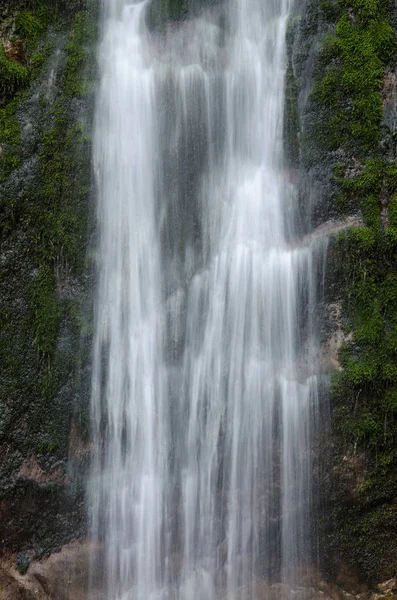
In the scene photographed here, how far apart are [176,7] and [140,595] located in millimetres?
7990

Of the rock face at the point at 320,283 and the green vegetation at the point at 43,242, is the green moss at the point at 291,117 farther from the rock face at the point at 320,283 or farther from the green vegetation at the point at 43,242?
the green vegetation at the point at 43,242

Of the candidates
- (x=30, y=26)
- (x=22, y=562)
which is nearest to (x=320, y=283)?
(x=22, y=562)

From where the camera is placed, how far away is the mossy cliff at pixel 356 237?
23.7 feet

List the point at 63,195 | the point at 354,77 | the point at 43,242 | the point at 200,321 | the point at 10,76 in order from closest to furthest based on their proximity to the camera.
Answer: the point at 200,321
the point at 354,77
the point at 43,242
the point at 63,195
the point at 10,76

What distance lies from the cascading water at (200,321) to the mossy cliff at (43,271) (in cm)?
30

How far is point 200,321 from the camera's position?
301 inches

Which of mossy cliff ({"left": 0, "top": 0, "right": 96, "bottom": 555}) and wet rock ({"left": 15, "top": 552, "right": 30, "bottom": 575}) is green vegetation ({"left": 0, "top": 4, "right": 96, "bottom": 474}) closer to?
mossy cliff ({"left": 0, "top": 0, "right": 96, "bottom": 555})

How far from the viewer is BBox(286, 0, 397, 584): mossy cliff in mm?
7230

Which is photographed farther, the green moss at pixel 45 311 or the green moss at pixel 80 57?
the green moss at pixel 80 57

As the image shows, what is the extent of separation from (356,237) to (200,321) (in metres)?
2.25

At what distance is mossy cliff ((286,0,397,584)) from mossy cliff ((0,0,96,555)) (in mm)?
3082

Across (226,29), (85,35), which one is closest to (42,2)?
(85,35)

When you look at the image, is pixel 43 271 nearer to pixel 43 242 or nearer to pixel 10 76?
pixel 43 242

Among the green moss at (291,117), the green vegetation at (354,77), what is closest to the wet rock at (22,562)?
the green moss at (291,117)
